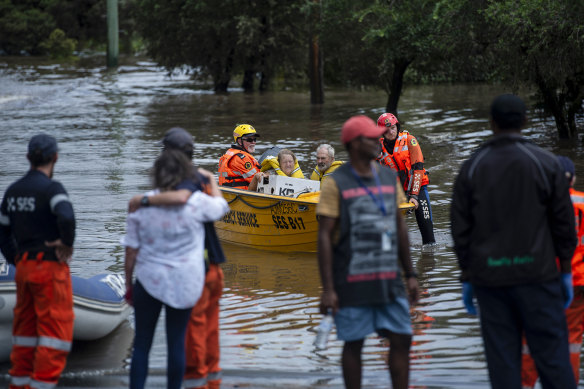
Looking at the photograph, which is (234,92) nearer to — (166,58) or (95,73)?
(166,58)

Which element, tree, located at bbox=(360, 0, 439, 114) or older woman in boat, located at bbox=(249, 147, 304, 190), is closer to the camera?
older woman in boat, located at bbox=(249, 147, 304, 190)

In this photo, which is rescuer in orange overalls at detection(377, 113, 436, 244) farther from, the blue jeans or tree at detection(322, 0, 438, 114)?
tree at detection(322, 0, 438, 114)

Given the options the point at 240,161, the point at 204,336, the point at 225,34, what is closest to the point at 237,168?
the point at 240,161

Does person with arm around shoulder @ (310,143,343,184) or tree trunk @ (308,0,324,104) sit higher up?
tree trunk @ (308,0,324,104)

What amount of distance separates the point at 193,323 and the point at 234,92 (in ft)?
123

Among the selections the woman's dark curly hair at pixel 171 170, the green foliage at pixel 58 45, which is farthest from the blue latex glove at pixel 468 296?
the green foliage at pixel 58 45

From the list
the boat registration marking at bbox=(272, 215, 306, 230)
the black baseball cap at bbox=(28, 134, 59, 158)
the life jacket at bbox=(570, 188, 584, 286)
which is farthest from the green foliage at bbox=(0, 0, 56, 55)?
the life jacket at bbox=(570, 188, 584, 286)

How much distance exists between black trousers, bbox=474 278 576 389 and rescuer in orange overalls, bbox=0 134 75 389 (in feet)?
8.38

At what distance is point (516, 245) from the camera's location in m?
4.61

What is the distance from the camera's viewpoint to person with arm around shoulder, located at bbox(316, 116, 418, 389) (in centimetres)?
484

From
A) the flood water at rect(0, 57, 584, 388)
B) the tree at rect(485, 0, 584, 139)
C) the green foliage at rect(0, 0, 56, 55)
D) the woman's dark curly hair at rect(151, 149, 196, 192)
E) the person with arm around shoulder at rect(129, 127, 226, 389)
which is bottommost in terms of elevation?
the flood water at rect(0, 57, 584, 388)

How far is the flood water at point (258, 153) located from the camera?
6.90 metres

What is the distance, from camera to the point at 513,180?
181 inches

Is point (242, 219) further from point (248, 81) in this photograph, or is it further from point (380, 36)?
point (248, 81)
